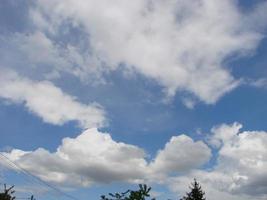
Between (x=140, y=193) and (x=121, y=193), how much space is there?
2.45 m

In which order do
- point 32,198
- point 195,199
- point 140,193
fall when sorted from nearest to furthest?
point 140,193 → point 32,198 → point 195,199

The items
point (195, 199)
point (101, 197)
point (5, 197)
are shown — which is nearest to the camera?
point (101, 197)

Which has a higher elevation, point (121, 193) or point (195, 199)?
point (195, 199)

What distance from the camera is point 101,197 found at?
35.0 metres

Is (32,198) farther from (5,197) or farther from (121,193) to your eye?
(121,193)

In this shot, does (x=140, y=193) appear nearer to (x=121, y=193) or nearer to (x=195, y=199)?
(x=121, y=193)

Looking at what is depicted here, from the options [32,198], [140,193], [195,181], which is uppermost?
[195,181]

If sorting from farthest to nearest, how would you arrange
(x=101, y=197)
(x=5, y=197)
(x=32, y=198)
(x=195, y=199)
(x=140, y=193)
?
1. (x=195, y=199)
2. (x=32, y=198)
3. (x=5, y=197)
4. (x=101, y=197)
5. (x=140, y=193)

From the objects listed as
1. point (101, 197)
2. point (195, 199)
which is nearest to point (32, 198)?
point (101, 197)

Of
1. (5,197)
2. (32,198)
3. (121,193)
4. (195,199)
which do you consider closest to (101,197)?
(121,193)

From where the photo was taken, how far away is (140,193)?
102ft

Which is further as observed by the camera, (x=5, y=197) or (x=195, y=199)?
(x=195, y=199)

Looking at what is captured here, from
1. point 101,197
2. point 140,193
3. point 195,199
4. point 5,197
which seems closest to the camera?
point 140,193

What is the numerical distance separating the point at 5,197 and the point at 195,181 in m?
22.1
